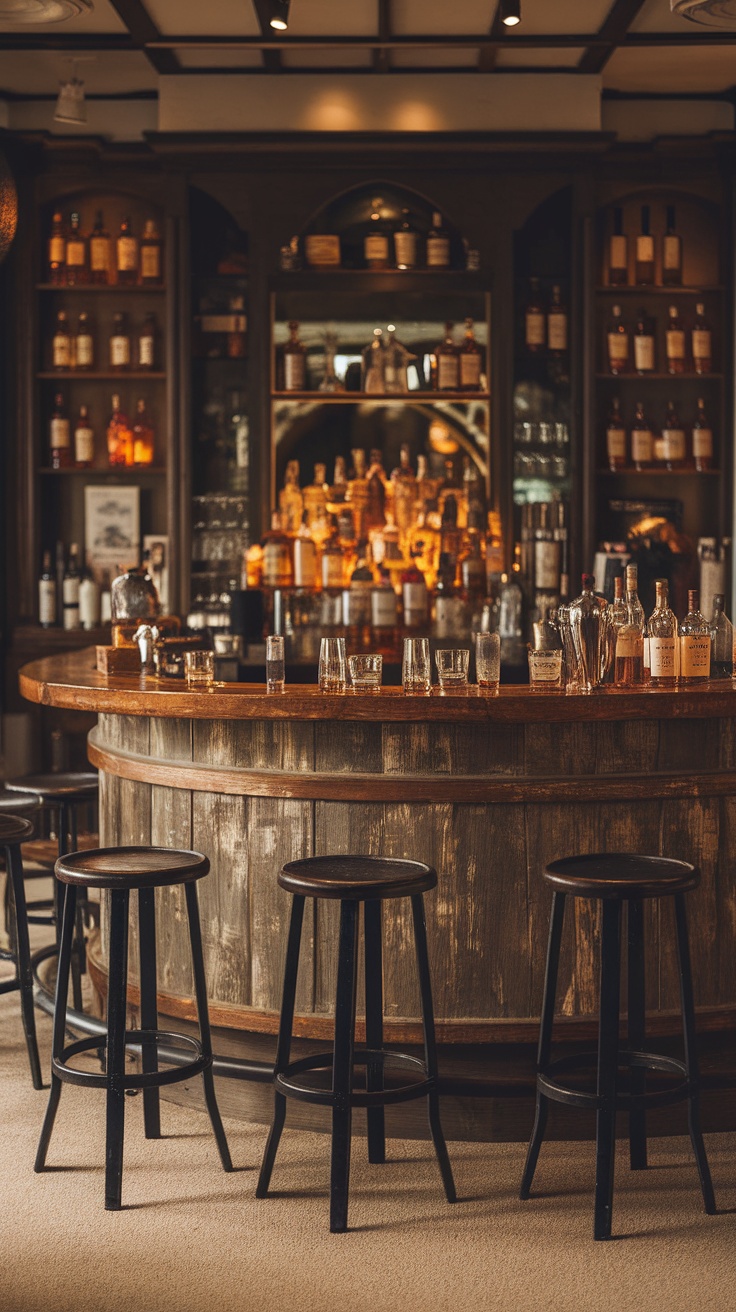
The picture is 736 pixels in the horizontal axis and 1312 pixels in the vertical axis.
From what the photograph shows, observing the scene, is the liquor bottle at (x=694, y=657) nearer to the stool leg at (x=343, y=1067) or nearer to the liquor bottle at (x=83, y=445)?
the stool leg at (x=343, y=1067)

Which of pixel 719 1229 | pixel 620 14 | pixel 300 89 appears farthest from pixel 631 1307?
pixel 300 89

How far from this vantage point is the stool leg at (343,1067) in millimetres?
3000

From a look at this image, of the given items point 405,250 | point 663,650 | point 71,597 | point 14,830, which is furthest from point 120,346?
point 663,650

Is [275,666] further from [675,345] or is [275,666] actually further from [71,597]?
[675,345]

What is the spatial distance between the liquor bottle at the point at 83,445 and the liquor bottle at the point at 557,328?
7.37 feet

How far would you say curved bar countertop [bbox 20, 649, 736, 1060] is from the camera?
3.46 m

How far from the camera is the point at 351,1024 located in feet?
9.89

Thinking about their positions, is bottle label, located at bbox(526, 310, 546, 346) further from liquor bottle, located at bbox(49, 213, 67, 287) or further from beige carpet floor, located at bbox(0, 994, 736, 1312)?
beige carpet floor, located at bbox(0, 994, 736, 1312)

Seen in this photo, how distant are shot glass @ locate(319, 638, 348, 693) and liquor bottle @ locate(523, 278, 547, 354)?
343cm

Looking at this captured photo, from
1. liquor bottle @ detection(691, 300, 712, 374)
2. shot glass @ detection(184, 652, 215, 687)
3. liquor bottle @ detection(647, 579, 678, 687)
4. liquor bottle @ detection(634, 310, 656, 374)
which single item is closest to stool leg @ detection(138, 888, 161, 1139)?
shot glass @ detection(184, 652, 215, 687)

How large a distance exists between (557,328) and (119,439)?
85.2 inches

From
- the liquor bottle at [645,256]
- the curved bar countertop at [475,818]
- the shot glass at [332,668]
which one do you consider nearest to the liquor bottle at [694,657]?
the curved bar countertop at [475,818]

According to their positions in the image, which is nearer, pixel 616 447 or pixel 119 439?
pixel 616 447

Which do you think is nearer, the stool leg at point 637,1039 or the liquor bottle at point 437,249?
the stool leg at point 637,1039
